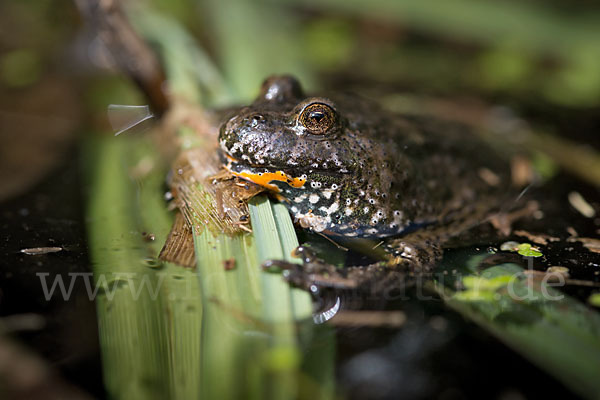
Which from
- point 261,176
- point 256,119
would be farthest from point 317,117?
point 261,176

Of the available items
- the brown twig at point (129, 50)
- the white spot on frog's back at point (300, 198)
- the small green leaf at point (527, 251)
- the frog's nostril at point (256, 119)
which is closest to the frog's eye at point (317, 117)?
the frog's nostril at point (256, 119)

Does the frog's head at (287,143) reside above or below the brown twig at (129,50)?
below

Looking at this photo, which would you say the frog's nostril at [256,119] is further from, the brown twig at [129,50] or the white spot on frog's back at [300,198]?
the brown twig at [129,50]

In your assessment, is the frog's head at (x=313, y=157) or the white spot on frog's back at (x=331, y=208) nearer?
the frog's head at (x=313, y=157)

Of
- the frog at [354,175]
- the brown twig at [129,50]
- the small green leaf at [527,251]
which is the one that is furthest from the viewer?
the brown twig at [129,50]

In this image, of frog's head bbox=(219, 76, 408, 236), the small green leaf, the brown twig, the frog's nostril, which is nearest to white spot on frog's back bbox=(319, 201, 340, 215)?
frog's head bbox=(219, 76, 408, 236)

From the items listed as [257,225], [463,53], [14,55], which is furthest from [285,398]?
[463,53]

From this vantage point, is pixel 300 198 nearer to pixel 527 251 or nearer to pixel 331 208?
pixel 331 208
